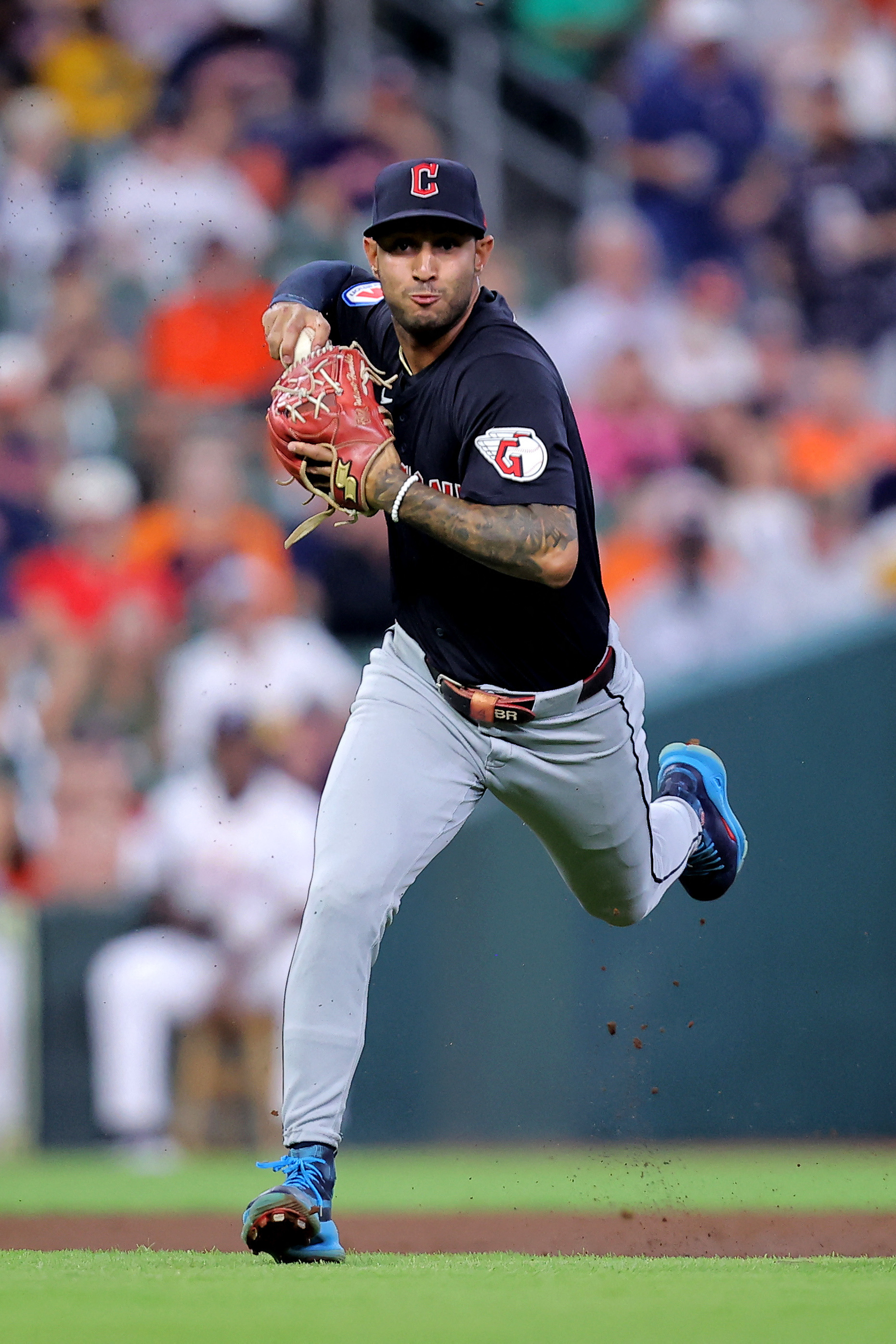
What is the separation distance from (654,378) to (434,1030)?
3.33 meters

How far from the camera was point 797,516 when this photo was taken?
7.92 metres

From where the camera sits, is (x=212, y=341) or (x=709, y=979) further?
(x=212, y=341)

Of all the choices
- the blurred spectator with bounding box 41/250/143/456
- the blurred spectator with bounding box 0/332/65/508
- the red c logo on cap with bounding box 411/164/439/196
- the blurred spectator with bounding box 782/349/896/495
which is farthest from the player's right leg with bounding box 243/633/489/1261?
the blurred spectator with bounding box 782/349/896/495

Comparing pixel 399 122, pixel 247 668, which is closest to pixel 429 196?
pixel 247 668

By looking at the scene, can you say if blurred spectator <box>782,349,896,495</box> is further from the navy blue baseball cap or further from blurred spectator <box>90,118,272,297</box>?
the navy blue baseball cap

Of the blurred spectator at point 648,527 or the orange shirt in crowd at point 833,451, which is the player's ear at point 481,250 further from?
the orange shirt in crowd at point 833,451

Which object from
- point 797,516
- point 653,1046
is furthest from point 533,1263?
point 797,516

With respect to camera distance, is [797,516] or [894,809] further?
[797,516]

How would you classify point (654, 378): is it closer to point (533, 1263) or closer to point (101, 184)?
point (101, 184)

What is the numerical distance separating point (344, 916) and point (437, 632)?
64cm

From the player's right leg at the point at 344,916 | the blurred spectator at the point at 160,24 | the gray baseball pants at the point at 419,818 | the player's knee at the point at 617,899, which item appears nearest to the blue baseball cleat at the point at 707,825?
the gray baseball pants at the point at 419,818

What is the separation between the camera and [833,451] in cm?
828

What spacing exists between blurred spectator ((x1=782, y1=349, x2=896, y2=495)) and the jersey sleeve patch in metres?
4.92

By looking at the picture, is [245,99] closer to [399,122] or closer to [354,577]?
[399,122]
